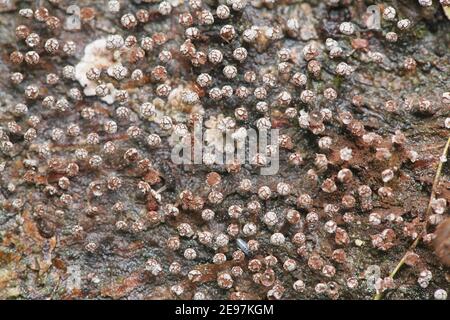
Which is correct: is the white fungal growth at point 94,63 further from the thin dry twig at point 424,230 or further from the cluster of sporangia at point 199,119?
the thin dry twig at point 424,230

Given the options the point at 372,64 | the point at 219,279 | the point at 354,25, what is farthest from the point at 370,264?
the point at 354,25

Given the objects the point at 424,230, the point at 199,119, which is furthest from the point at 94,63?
the point at 424,230

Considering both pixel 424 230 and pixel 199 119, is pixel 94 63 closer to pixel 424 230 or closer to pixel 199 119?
pixel 199 119

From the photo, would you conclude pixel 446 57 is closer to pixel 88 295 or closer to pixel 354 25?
pixel 354 25

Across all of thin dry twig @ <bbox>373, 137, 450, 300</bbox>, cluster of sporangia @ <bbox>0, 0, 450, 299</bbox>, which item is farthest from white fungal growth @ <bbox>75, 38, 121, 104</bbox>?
thin dry twig @ <bbox>373, 137, 450, 300</bbox>

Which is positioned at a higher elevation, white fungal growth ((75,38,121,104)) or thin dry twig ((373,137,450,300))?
white fungal growth ((75,38,121,104))

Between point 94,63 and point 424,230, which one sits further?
point 94,63

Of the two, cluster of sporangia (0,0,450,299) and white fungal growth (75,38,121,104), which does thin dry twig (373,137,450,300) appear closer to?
cluster of sporangia (0,0,450,299)

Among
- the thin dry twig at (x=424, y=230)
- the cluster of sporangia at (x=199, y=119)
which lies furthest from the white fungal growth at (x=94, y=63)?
the thin dry twig at (x=424, y=230)
